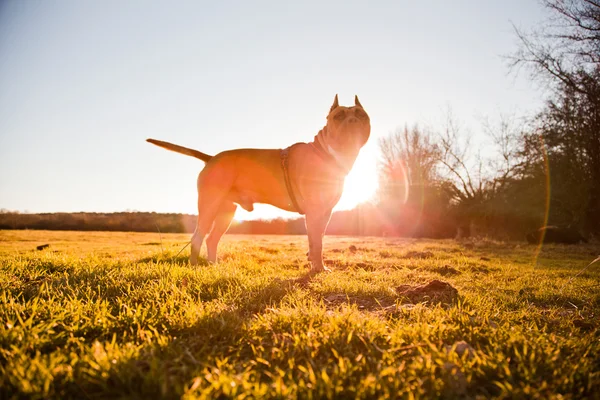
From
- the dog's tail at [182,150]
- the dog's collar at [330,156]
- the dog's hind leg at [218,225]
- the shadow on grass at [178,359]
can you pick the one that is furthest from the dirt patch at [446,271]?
the dog's tail at [182,150]

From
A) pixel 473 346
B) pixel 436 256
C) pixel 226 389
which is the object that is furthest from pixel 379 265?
pixel 226 389

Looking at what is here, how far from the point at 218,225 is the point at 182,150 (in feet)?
4.84

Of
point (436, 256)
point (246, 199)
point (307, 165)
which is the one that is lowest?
point (436, 256)

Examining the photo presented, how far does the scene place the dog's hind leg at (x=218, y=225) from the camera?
6047mm

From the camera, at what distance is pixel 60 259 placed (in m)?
4.99

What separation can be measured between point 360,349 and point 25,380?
1.69m

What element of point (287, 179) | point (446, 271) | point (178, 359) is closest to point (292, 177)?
point (287, 179)

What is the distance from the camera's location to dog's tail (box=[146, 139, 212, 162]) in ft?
17.9

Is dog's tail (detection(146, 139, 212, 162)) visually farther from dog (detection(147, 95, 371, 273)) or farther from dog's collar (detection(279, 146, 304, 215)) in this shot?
dog's collar (detection(279, 146, 304, 215))

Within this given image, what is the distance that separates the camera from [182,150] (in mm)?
5707

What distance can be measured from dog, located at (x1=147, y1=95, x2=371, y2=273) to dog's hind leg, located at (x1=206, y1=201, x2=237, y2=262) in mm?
436

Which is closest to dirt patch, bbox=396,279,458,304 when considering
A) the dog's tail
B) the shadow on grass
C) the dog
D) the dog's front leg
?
the shadow on grass

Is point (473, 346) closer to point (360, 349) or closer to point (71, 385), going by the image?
point (360, 349)

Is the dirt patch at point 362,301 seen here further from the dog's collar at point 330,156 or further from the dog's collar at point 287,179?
the dog's collar at point 330,156
